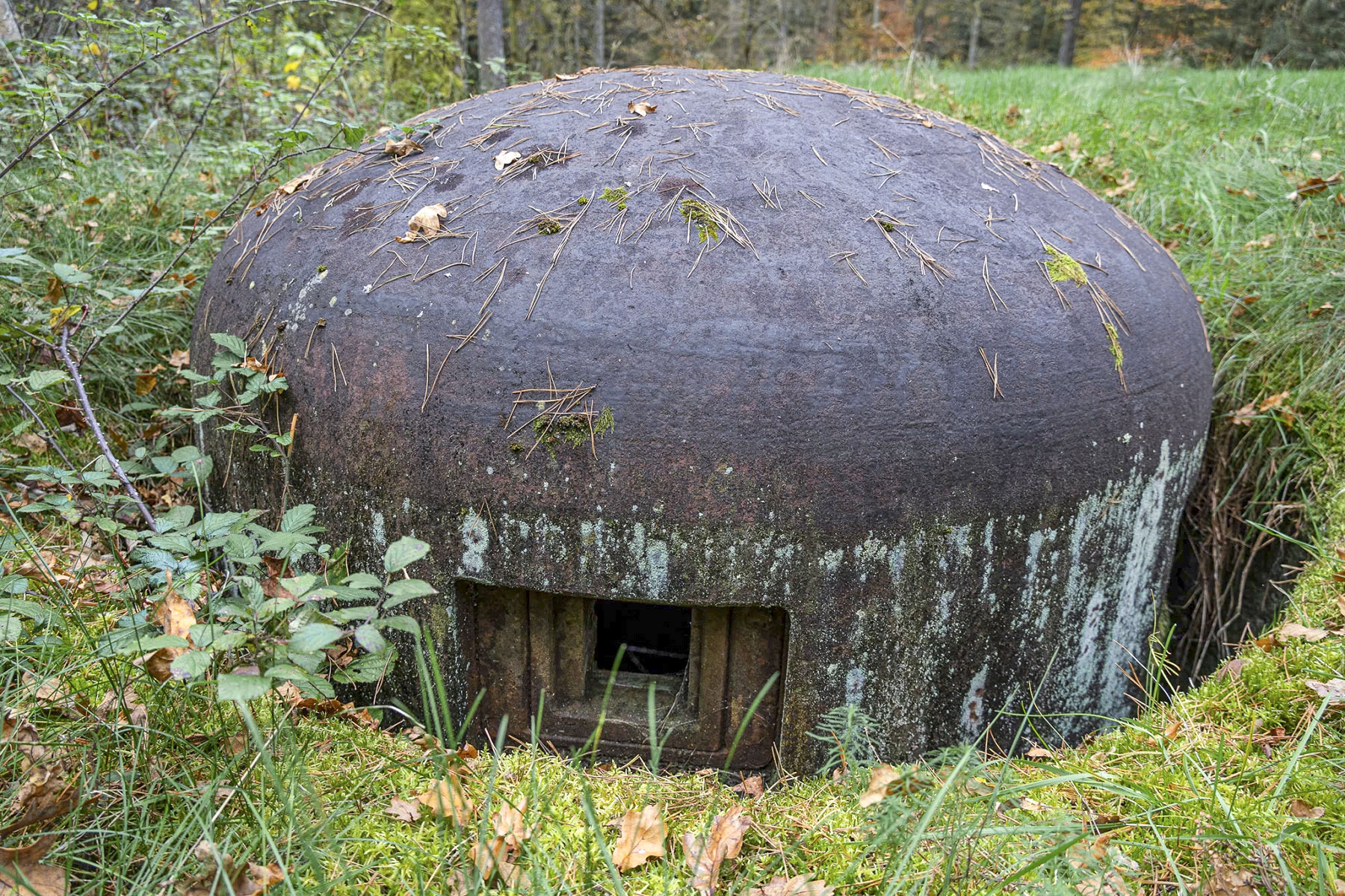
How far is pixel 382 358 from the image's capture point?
7.36ft

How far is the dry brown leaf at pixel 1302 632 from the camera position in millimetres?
2551

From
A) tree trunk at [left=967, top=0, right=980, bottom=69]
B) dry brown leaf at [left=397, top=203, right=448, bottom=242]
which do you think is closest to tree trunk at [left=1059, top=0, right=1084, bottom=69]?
tree trunk at [left=967, top=0, right=980, bottom=69]

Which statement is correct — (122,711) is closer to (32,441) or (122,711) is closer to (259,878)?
(259,878)

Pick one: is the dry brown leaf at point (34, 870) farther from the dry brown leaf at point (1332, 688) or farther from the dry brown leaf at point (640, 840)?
the dry brown leaf at point (1332, 688)

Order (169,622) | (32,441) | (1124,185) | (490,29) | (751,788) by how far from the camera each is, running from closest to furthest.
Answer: (169,622)
(751,788)
(32,441)
(1124,185)
(490,29)

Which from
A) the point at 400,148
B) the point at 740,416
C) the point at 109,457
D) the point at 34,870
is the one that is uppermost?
the point at 400,148

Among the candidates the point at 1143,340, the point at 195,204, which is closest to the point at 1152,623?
the point at 1143,340

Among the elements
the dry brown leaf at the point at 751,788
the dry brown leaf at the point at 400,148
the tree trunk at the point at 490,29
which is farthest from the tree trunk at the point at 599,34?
the dry brown leaf at the point at 751,788

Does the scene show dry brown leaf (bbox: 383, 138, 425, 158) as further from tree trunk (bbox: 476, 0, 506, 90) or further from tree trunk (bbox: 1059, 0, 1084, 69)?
tree trunk (bbox: 1059, 0, 1084, 69)

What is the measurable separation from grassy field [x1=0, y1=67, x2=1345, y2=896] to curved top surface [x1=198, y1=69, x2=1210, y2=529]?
69 centimetres

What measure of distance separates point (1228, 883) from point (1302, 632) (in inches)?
50.7

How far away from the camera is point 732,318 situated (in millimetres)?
2125

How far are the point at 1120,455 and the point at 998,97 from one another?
5.82 m

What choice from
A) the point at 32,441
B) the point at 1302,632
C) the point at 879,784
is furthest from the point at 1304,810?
the point at 32,441
